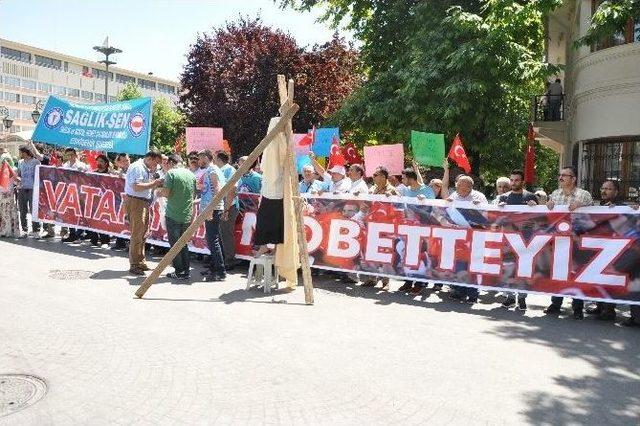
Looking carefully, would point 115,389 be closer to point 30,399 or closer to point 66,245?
point 30,399

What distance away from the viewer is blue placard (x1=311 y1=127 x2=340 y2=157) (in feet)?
40.5

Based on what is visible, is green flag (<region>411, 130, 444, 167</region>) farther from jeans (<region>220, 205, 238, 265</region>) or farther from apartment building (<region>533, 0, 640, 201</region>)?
apartment building (<region>533, 0, 640, 201</region>)

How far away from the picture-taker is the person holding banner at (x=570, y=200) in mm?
7254

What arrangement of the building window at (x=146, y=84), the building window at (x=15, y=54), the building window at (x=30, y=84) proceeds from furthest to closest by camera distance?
the building window at (x=146, y=84) < the building window at (x=30, y=84) < the building window at (x=15, y=54)

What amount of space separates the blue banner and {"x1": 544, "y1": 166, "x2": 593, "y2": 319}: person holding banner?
7546mm

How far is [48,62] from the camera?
99.3 m

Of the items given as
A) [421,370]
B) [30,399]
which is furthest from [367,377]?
[30,399]

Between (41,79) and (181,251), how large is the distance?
10257cm

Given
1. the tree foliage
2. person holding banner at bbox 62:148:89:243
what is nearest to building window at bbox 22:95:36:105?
person holding banner at bbox 62:148:89:243

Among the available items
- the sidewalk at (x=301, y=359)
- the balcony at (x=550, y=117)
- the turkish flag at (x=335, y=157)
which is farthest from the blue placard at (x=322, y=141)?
the balcony at (x=550, y=117)

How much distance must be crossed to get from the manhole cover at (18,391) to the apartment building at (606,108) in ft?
41.1

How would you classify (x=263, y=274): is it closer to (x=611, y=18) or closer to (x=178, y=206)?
(x=178, y=206)

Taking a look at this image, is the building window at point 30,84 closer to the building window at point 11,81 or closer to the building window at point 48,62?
the building window at point 11,81

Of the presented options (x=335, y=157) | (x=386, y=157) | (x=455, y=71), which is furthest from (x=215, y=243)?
(x=455, y=71)
